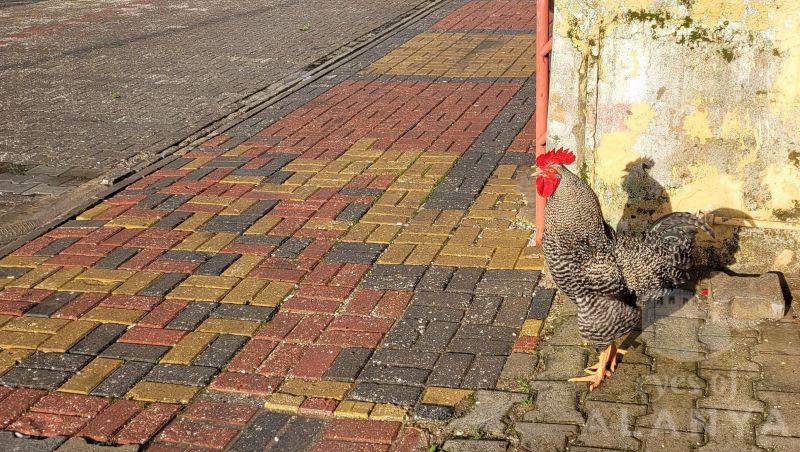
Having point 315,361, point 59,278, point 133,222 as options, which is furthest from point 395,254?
point 59,278

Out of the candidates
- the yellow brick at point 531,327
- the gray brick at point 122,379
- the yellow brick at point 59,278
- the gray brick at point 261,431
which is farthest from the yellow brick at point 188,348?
the yellow brick at point 531,327

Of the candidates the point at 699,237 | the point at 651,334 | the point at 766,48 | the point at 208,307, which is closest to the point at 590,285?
the point at 651,334

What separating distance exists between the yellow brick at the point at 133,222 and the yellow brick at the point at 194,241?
0.49m

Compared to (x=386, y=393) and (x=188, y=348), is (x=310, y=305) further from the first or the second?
(x=386, y=393)

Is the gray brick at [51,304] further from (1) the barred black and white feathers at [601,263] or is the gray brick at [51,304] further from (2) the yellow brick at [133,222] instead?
(1) the barred black and white feathers at [601,263]

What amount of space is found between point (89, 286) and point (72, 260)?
0.52m

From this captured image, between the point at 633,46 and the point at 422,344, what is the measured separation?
2.23 metres

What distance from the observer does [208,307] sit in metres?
5.64

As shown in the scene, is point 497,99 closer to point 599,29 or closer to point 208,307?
point 599,29

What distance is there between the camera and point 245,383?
15.6ft

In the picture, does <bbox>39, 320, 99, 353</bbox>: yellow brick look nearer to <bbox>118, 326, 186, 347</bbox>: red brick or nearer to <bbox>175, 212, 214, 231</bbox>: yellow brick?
<bbox>118, 326, 186, 347</bbox>: red brick

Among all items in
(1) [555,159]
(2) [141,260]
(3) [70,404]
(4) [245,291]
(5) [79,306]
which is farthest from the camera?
(2) [141,260]

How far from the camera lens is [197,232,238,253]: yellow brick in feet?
21.3

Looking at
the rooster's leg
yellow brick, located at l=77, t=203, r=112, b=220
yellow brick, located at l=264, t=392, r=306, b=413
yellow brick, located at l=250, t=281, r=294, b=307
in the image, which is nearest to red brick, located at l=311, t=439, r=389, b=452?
yellow brick, located at l=264, t=392, r=306, b=413
